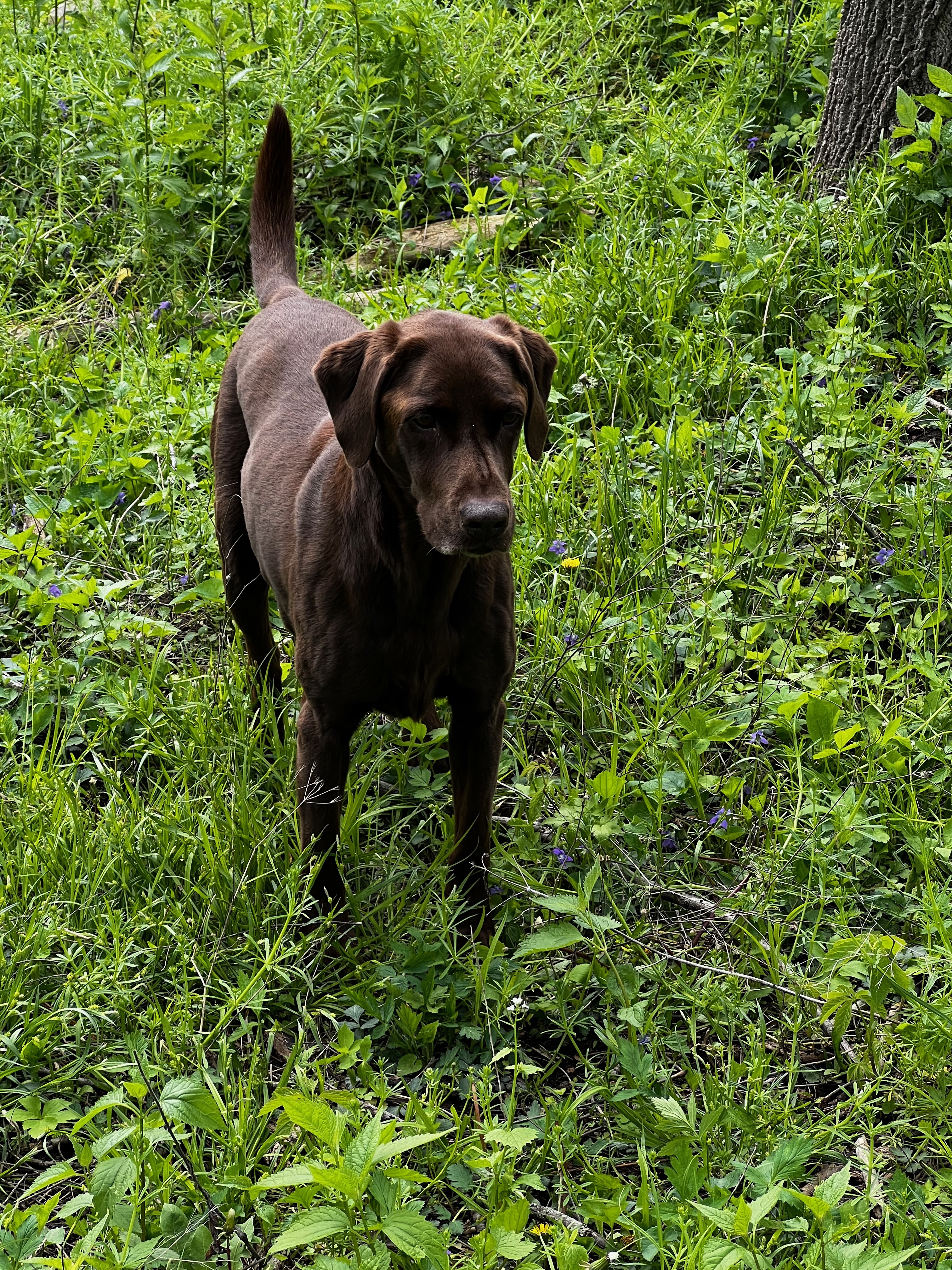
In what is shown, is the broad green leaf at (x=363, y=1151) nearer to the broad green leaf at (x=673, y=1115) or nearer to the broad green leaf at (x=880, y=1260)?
the broad green leaf at (x=673, y=1115)

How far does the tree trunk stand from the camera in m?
4.74

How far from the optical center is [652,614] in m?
3.69

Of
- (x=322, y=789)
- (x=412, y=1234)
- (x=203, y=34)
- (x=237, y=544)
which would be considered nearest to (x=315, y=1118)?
(x=412, y=1234)

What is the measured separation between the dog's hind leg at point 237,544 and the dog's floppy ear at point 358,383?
96cm

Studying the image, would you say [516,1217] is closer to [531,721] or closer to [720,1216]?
[720,1216]

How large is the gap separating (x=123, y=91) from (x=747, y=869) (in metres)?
4.72

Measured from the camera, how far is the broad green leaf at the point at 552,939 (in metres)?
2.67

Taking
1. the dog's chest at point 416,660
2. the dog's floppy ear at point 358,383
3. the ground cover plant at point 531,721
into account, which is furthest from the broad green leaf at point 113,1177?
the dog's floppy ear at point 358,383

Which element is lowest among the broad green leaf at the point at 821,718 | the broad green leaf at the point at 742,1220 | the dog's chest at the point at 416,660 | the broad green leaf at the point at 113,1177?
the broad green leaf at the point at 113,1177

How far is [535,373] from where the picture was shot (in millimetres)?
3084

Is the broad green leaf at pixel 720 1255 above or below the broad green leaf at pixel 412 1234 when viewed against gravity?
below

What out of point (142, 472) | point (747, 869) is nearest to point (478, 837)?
point (747, 869)

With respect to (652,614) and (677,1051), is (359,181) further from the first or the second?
(677,1051)

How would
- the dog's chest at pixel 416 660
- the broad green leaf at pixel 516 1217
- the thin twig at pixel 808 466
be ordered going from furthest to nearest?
the thin twig at pixel 808 466
the dog's chest at pixel 416 660
the broad green leaf at pixel 516 1217
